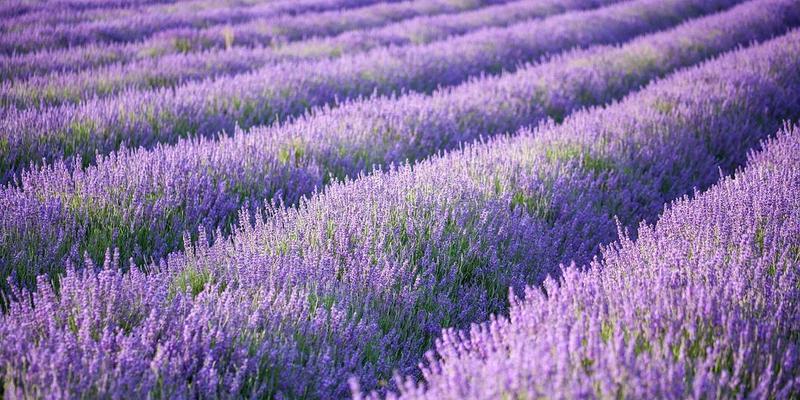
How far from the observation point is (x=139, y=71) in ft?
21.4

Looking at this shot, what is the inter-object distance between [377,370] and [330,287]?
39cm

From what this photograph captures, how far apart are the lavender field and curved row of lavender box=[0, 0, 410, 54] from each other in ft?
7.54

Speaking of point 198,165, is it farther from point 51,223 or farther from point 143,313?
point 143,313

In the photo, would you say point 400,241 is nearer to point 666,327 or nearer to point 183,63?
point 666,327

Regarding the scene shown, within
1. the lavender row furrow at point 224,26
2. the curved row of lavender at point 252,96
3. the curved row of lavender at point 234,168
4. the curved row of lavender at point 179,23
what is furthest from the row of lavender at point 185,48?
the curved row of lavender at point 234,168

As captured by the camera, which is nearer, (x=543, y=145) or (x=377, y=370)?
(x=377, y=370)

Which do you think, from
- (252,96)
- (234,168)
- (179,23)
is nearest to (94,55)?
(252,96)

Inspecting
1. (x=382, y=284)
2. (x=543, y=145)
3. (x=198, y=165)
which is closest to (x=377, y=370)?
(x=382, y=284)

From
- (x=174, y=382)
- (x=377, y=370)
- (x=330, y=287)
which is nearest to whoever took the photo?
(x=174, y=382)

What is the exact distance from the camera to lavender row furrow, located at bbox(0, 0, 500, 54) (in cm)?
872

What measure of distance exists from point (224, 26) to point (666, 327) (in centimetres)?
1090

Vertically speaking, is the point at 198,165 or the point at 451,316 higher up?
the point at 198,165

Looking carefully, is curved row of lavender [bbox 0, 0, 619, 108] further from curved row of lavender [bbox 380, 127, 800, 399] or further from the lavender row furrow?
curved row of lavender [bbox 380, 127, 800, 399]

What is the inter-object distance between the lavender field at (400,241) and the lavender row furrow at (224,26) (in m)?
2.61
